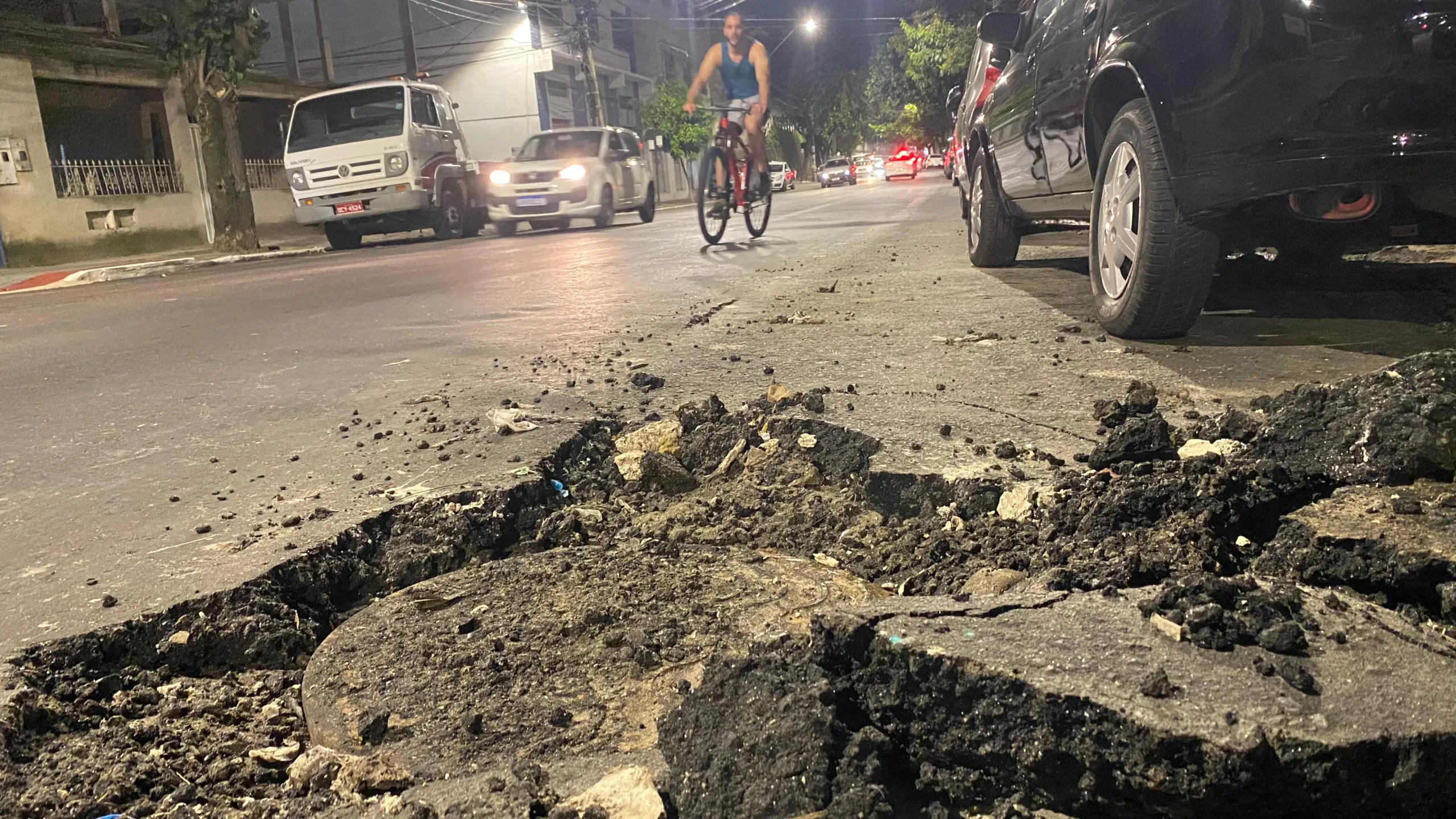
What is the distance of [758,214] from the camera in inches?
432

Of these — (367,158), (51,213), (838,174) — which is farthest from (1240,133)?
(838,174)

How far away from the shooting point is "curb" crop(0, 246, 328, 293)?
11836 mm

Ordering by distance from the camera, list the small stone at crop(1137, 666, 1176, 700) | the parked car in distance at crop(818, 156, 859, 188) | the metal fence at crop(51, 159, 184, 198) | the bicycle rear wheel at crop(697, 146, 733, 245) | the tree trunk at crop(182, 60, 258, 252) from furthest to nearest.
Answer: the parked car in distance at crop(818, 156, 859, 188)
the metal fence at crop(51, 159, 184, 198)
the tree trunk at crop(182, 60, 258, 252)
the bicycle rear wheel at crop(697, 146, 733, 245)
the small stone at crop(1137, 666, 1176, 700)

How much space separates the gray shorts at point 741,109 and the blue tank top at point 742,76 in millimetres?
31

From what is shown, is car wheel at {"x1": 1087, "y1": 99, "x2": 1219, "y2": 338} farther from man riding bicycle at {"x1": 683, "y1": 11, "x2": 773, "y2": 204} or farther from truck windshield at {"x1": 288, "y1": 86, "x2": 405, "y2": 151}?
truck windshield at {"x1": 288, "y1": 86, "x2": 405, "y2": 151}

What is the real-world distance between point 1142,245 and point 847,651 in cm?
247

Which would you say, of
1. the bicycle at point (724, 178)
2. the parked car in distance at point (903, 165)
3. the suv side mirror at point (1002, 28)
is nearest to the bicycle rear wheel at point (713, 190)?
the bicycle at point (724, 178)

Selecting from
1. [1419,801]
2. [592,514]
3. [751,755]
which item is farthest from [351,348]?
[1419,801]

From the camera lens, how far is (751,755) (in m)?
1.31

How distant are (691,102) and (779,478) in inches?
272

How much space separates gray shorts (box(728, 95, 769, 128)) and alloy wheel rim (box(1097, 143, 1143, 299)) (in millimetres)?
5821

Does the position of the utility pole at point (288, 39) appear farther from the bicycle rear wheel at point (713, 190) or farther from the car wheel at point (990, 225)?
the car wheel at point (990, 225)

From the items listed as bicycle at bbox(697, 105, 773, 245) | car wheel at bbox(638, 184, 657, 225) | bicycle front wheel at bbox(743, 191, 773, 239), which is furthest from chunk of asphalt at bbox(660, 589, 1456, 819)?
car wheel at bbox(638, 184, 657, 225)

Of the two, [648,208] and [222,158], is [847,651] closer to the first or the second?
[222,158]
